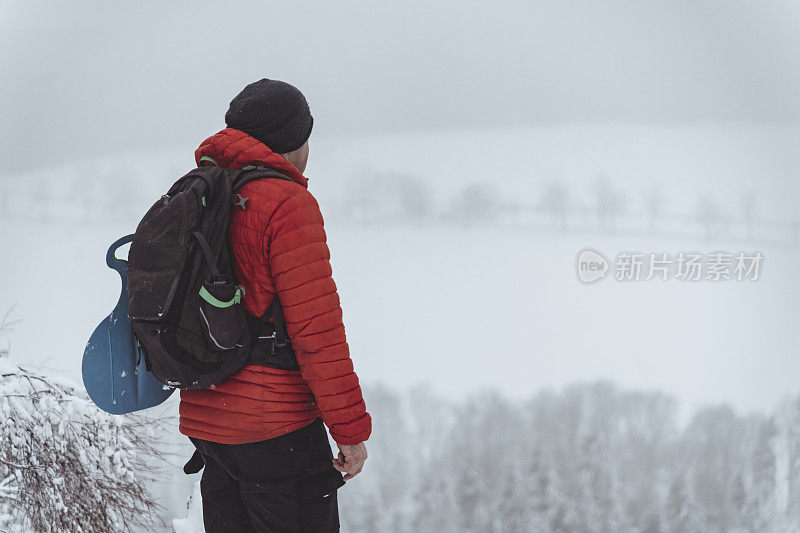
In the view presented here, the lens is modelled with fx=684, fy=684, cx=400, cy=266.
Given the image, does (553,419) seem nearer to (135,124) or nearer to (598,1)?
(598,1)

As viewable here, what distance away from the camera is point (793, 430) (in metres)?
3.52

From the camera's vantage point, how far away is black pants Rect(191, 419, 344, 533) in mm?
962

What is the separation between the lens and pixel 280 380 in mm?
944

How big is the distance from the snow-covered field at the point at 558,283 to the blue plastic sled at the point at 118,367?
214cm

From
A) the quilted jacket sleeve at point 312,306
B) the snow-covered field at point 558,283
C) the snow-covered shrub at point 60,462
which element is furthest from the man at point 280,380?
the snow-covered field at point 558,283

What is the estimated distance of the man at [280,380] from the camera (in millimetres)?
879

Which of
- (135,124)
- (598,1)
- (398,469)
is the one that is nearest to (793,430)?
(398,469)

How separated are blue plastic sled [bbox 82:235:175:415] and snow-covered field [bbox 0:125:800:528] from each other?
2.14 meters

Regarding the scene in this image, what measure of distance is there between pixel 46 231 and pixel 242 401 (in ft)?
8.34

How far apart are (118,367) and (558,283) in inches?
99.7
